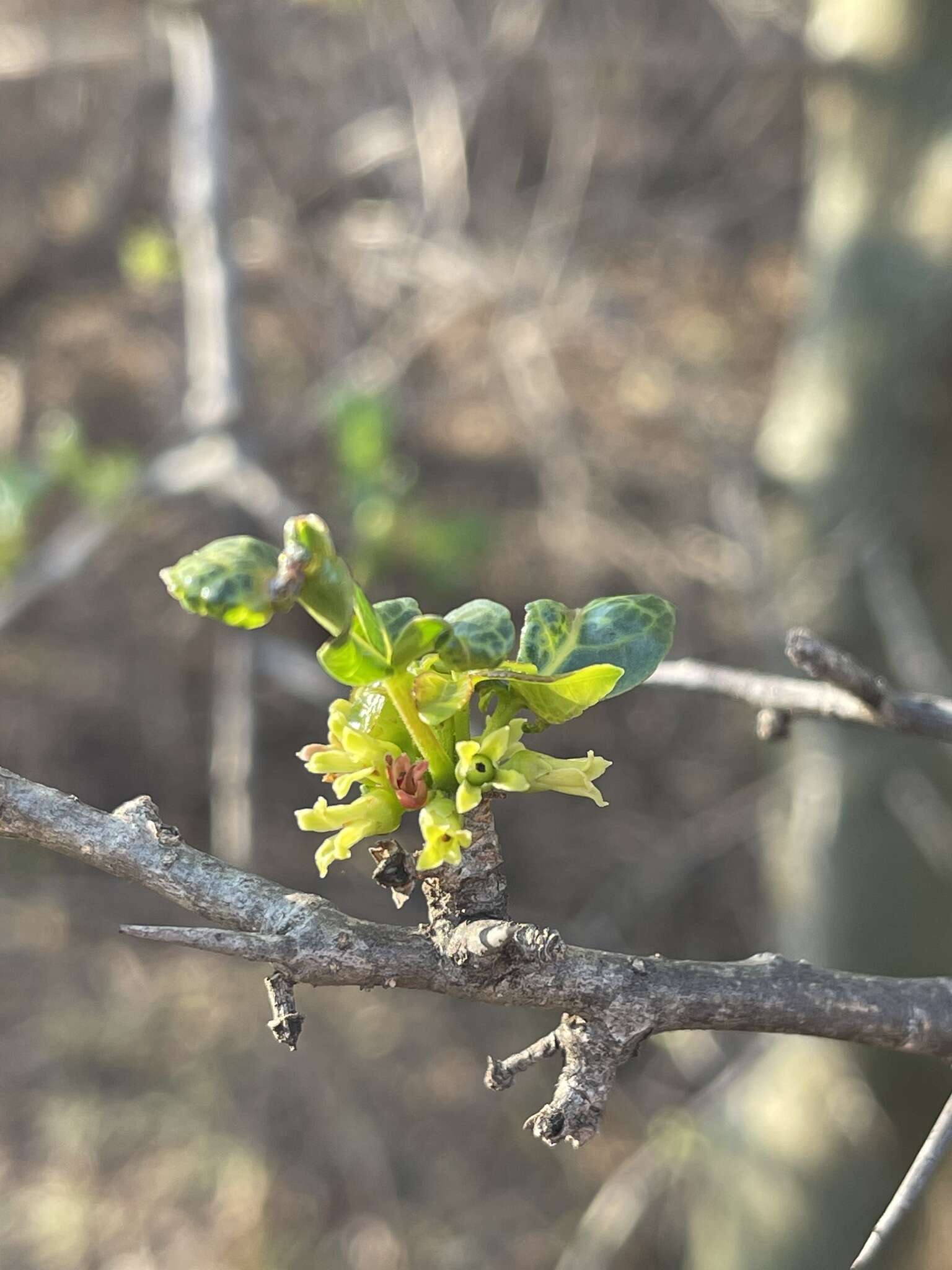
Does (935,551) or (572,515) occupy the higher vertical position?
(935,551)

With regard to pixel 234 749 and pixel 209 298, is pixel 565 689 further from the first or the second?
pixel 234 749

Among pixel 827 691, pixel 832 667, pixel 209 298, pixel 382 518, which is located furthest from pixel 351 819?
pixel 209 298

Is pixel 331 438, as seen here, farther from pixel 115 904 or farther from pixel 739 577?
pixel 115 904

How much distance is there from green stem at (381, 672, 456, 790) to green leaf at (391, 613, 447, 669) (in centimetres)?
2

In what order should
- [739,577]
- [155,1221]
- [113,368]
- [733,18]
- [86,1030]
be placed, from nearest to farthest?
[739,577] < [733,18] < [155,1221] < [86,1030] < [113,368]

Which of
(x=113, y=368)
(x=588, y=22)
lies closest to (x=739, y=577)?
(x=588, y=22)

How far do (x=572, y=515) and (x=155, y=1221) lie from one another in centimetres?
295

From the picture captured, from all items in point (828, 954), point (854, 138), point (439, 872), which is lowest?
point (828, 954)

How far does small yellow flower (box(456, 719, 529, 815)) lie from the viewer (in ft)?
2.45

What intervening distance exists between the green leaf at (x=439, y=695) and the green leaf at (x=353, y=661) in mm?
52

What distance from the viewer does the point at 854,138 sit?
2.81m

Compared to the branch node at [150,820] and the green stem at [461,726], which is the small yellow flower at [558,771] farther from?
the branch node at [150,820]

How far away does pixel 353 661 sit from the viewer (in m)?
0.71

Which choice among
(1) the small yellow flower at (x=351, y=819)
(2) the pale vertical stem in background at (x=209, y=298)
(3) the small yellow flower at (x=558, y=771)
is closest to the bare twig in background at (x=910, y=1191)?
(3) the small yellow flower at (x=558, y=771)
